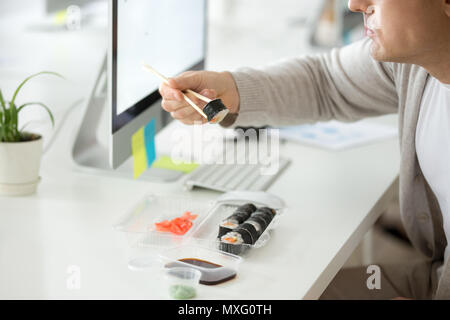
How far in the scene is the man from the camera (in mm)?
975

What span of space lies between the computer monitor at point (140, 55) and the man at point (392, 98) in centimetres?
8

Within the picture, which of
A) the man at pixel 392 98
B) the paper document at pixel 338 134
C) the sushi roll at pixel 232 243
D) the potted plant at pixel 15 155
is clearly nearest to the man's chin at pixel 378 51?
the man at pixel 392 98

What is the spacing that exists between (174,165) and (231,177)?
0.49 ft

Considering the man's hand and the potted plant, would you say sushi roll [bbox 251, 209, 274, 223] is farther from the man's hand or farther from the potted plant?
the potted plant

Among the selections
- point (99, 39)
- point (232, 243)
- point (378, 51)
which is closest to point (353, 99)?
point (378, 51)

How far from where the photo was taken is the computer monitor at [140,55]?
102 cm

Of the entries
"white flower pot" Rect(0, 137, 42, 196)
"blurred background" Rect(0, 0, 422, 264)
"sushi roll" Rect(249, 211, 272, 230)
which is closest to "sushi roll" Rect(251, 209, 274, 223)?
"sushi roll" Rect(249, 211, 272, 230)

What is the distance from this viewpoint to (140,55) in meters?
1.11

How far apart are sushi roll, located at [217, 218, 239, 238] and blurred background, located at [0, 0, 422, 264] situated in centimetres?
59

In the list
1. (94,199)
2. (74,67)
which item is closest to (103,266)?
(94,199)

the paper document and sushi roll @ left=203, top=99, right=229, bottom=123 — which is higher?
sushi roll @ left=203, top=99, right=229, bottom=123

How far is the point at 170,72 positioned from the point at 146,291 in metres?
0.55
